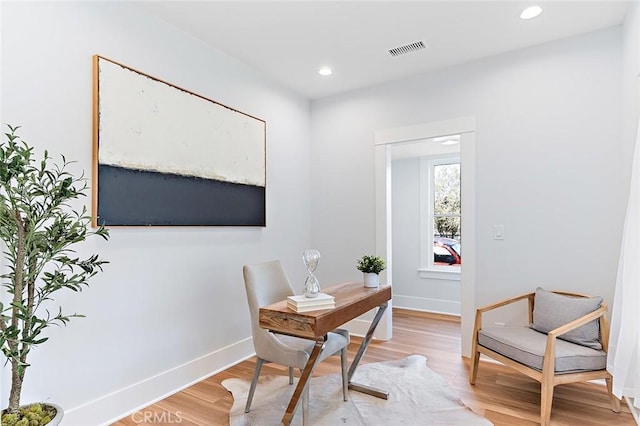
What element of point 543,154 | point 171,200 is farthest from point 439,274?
point 171,200

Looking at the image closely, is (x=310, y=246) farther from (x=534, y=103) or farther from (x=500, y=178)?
(x=534, y=103)

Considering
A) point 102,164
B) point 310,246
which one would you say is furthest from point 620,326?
point 102,164

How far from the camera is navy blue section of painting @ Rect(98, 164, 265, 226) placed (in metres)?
2.32

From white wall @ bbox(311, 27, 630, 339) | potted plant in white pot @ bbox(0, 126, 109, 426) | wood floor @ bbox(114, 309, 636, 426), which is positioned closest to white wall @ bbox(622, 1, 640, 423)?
white wall @ bbox(311, 27, 630, 339)

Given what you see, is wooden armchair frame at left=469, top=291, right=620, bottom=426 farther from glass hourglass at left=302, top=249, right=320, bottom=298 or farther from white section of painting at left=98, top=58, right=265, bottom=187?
white section of painting at left=98, top=58, right=265, bottom=187

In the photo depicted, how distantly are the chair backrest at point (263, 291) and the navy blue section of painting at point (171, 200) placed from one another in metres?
0.69

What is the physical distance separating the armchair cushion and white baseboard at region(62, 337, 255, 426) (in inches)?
99.3

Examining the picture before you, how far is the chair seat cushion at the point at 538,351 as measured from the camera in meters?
2.28

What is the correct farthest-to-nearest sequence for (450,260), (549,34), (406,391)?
(450,260)
(549,34)
(406,391)

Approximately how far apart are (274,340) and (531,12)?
9.50 feet

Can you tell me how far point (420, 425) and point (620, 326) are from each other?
1.29m

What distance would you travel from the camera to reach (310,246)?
14.3 feet

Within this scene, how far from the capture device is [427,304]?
5.18m

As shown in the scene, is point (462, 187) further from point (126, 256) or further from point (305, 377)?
point (126, 256)
